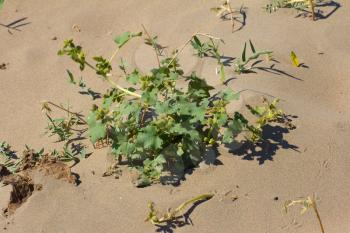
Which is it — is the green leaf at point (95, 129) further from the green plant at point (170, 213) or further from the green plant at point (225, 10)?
the green plant at point (225, 10)

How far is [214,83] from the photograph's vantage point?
3172 mm

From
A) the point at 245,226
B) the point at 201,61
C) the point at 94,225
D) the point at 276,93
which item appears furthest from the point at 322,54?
the point at 94,225

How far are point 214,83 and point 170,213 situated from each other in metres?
0.92

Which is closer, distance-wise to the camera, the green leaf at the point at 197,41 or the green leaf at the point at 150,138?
the green leaf at the point at 150,138

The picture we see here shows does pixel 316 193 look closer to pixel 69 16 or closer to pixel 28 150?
pixel 28 150

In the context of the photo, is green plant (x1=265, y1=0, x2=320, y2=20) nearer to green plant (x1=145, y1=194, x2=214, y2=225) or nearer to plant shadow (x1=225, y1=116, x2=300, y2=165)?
plant shadow (x1=225, y1=116, x2=300, y2=165)

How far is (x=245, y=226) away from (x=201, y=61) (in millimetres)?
1204

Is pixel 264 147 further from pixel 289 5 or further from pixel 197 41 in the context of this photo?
pixel 289 5

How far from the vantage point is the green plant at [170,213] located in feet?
8.25

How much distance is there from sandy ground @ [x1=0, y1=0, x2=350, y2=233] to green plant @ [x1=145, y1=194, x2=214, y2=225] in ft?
Result: 0.13

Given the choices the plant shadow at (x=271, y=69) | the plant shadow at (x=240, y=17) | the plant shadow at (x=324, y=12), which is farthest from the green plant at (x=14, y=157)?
the plant shadow at (x=324, y=12)

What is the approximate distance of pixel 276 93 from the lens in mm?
3066

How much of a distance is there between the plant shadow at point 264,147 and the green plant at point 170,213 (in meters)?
0.31

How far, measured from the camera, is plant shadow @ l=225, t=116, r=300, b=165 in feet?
9.09
